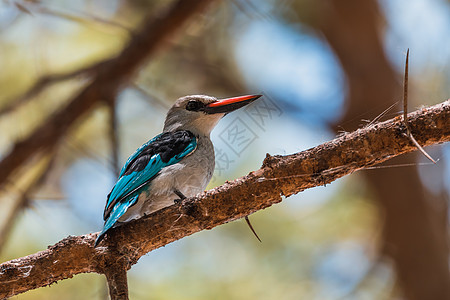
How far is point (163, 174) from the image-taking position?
10.2 feet

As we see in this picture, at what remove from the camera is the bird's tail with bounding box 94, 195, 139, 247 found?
101 inches

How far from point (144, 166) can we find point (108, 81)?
1450mm

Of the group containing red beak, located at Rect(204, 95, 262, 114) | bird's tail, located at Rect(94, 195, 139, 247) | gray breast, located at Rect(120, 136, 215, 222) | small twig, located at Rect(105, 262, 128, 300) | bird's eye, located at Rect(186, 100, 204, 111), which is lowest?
small twig, located at Rect(105, 262, 128, 300)

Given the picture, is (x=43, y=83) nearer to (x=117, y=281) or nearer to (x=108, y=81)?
(x=108, y=81)

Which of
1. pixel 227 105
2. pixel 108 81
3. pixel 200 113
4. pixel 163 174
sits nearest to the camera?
pixel 163 174

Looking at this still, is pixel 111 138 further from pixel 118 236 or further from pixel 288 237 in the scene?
pixel 288 237

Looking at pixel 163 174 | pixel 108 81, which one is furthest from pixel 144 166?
pixel 108 81

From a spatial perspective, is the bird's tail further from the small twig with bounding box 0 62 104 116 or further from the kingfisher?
the small twig with bounding box 0 62 104 116

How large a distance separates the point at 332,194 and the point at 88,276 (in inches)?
99.1

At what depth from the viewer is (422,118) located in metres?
2.15

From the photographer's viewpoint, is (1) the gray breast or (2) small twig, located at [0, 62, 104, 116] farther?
(2) small twig, located at [0, 62, 104, 116]

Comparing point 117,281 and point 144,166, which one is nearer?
point 117,281

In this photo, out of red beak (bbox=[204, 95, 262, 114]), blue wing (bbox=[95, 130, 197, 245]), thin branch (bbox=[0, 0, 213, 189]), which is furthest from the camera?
thin branch (bbox=[0, 0, 213, 189])

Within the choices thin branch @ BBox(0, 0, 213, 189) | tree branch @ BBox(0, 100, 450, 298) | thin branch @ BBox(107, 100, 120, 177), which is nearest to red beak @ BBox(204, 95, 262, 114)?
thin branch @ BBox(107, 100, 120, 177)
